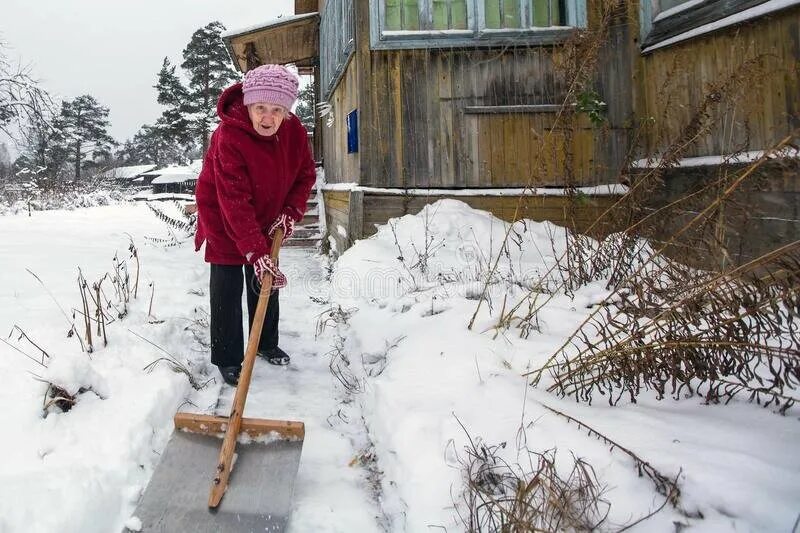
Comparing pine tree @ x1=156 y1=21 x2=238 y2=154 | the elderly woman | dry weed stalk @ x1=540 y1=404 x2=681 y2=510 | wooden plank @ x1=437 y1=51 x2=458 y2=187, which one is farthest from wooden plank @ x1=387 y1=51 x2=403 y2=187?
pine tree @ x1=156 y1=21 x2=238 y2=154

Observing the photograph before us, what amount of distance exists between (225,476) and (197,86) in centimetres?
3849

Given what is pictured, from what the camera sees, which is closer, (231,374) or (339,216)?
(231,374)

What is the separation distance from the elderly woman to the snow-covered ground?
0.37 m

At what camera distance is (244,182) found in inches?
101

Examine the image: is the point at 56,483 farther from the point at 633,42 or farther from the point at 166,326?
the point at 633,42

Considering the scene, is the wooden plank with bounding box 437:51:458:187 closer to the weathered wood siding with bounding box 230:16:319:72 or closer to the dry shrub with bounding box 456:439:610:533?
the dry shrub with bounding box 456:439:610:533

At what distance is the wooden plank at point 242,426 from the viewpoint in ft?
6.22

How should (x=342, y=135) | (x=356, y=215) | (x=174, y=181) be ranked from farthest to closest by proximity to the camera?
1. (x=174, y=181)
2. (x=342, y=135)
3. (x=356, y=215)

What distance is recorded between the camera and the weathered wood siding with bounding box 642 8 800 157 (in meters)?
3.34

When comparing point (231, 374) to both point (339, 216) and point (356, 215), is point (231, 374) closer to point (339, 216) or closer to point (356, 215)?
point (356, 215)

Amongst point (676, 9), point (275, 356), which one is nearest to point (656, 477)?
point (275, 356)

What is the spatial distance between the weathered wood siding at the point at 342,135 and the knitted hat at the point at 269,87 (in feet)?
8.88

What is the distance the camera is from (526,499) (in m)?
1.39

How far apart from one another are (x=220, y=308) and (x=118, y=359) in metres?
0.57
